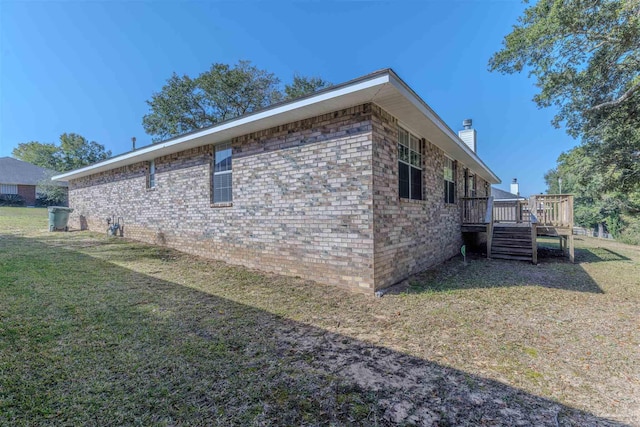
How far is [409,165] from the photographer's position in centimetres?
629

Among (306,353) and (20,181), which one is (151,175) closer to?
(306,353)

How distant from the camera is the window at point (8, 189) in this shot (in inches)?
1132

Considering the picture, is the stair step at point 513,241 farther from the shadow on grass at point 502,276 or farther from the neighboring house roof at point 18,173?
the neighboring house roof at point 18,173

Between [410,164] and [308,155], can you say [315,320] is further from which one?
[410,164]

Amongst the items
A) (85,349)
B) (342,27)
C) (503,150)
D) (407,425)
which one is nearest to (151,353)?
(85,349)

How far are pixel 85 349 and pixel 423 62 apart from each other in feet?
54.5

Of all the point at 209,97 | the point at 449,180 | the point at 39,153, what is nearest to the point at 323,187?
the point at 449,180

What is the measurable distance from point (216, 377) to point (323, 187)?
3.56 m

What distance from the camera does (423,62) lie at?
13930mm

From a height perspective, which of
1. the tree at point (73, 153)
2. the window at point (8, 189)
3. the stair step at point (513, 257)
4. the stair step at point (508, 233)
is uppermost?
the tree at point (73, 153)

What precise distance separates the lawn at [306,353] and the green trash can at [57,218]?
30.2 feet

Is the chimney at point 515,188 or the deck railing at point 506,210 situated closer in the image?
the deck railing at point 506,210

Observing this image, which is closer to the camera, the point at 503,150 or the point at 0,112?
the point at 0,112

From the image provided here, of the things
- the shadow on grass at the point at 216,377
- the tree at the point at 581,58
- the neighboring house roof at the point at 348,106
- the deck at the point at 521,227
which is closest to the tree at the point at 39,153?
the neighboring house roof at the point at 348,106
